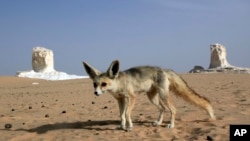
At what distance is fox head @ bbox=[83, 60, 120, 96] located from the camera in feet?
26.3

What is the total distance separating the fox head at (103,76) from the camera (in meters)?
8.01

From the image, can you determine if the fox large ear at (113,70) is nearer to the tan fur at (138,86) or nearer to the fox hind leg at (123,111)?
the tan fur at (138,86)

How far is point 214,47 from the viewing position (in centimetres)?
8612

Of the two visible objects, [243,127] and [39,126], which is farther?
[39,126]

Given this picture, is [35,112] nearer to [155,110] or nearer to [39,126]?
[39,126]

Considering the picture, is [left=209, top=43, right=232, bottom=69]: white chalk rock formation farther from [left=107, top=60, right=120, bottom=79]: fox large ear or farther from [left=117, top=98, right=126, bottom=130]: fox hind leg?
[left=107, top=60, right=120, bottom=79]: fox large ear

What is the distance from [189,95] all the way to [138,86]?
1302 millimetres

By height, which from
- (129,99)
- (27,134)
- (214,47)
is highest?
(214,47)

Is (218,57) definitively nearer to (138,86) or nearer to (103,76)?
(138,86)

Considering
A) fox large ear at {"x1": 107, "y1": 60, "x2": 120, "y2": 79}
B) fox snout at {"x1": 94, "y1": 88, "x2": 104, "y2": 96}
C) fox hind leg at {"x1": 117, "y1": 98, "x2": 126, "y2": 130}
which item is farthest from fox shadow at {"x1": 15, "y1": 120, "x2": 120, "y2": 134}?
fox large ear at {"x1": 107, "y1": 60, "x2": 120, "y2": 79}

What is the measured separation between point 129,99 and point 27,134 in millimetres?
2495

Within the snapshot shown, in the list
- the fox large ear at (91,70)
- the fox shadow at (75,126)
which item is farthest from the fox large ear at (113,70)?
the fox shadow at (75,126)

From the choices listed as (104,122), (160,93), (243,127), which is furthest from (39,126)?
(243,127)

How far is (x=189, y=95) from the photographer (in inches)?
353
